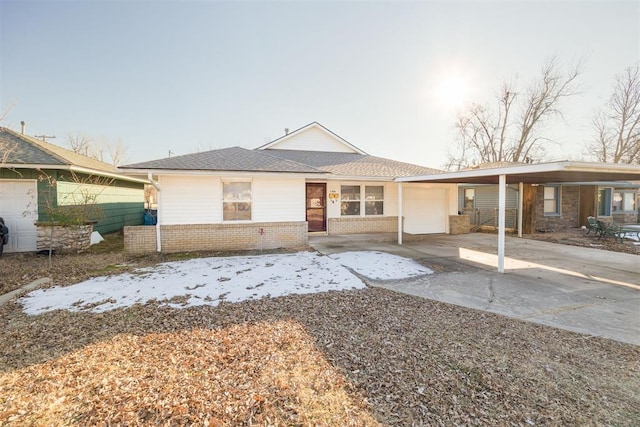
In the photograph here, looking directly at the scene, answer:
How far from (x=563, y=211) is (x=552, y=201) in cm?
94

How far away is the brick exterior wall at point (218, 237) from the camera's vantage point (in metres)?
9.09

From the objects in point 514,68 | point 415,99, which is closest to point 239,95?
point 415,99

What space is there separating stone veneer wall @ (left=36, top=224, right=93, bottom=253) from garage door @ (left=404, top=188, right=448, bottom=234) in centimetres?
1266

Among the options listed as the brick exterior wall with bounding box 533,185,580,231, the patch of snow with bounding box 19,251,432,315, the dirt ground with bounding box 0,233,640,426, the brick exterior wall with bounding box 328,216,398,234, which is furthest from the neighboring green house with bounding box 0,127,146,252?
the brick exterior wall with bounding box 533,185,580,231

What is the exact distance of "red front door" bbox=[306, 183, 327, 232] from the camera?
12117 millimetres

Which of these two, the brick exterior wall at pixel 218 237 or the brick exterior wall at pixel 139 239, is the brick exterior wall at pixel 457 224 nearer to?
the brick exterior wall at pixel 218 237

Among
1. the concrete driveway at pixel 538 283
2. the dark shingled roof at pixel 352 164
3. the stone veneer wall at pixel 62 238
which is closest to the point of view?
the concrete driveway at pixel 538 283

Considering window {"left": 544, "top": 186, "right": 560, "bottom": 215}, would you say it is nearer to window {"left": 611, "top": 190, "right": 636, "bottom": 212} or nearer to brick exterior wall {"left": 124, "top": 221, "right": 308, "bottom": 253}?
window {"left": 611, "top": 190, "right": 636, "bottom": 212}

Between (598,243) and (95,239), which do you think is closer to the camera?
(95,239)

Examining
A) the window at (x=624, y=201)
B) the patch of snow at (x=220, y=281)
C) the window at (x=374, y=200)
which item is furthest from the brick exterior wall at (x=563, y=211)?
the patch of snow at (x=220, y=281)

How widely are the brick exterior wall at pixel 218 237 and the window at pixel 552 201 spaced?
15289 millimetres

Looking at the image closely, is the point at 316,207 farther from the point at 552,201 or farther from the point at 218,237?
the point at 552,201

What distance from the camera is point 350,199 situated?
12445 millimetres

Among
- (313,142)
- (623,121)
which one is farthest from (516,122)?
(313,142)
